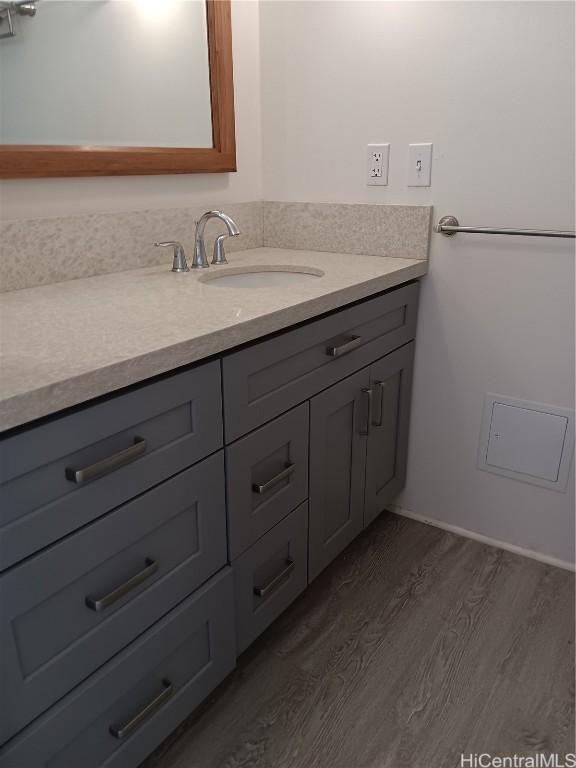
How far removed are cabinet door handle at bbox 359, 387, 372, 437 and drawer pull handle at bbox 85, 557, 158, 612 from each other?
0.72m

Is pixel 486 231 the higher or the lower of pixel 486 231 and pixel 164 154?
the lower

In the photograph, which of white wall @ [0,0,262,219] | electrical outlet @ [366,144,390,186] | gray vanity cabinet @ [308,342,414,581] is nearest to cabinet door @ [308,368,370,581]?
gray vanity cabinet @ [308,342,414,581]

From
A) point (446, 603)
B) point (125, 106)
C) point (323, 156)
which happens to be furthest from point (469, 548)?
point (125, 106)

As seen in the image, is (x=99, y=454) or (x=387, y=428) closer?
(x=99, y=454)

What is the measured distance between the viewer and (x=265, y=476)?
1.19 meters

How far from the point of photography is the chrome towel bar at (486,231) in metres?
1.43

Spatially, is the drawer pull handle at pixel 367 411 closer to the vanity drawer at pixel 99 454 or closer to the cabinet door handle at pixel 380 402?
the cabinet door handle at pixel 380 402

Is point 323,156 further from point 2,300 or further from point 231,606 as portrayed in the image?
→ point 231,606

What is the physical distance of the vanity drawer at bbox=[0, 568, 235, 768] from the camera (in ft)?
2.79

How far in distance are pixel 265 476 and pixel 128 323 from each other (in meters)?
0.41

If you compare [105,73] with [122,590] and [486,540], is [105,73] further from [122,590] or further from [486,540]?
[486,540]

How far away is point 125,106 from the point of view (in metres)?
1.40

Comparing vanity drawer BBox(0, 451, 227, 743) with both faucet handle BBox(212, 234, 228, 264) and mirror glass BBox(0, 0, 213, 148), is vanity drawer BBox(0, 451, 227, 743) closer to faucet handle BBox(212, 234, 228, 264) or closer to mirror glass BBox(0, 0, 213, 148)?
faucet handle BBox(212, 234, 228, 264)

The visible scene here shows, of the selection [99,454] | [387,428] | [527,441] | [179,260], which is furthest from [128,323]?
[527,441]
